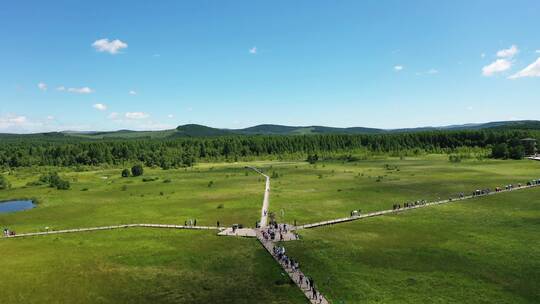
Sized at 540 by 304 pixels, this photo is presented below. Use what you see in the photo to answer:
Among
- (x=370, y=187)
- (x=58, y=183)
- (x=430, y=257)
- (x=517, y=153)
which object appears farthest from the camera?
(x=517, y=153)

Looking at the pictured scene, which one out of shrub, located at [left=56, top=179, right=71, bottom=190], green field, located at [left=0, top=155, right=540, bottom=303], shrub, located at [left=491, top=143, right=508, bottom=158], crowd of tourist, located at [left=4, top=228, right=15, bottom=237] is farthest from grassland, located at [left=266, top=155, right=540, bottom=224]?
shrub, located at [left=56, top=179, right=71, bottom=190]

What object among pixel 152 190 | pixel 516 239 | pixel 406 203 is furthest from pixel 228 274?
pixel 152 190

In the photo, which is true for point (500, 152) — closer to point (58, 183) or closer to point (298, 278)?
point (298, 278)

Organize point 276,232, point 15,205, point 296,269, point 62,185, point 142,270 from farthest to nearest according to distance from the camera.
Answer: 1. point 62,185
2. point 15,205
3. point 276,232
4. point 142,270
5. point 296,269

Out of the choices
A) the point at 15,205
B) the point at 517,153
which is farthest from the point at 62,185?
the point at 517,153

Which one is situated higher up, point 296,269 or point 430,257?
point 296,269

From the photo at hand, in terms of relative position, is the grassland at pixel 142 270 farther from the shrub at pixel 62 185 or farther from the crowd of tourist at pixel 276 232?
the shrub at pixel 62 185

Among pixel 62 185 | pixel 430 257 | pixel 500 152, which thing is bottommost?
pixel 430 257
